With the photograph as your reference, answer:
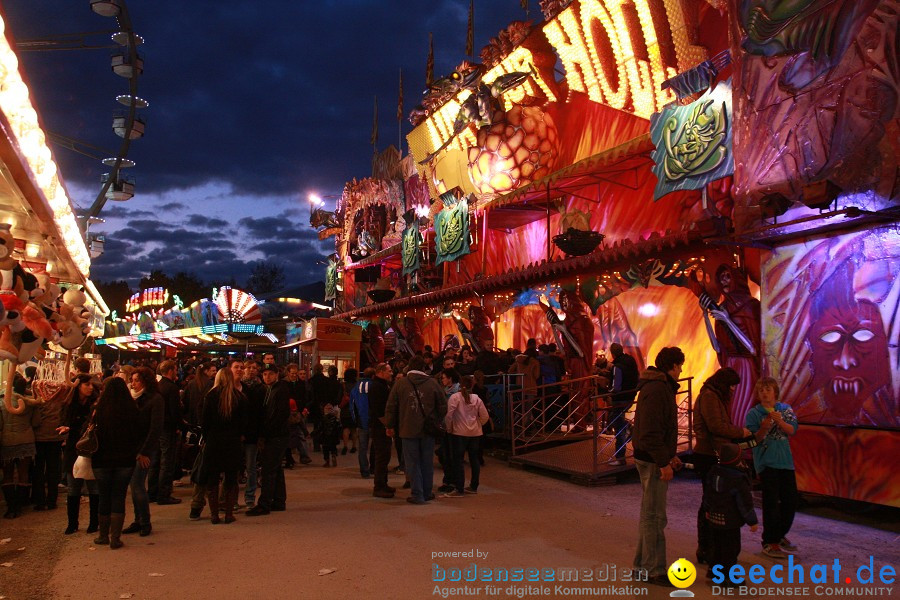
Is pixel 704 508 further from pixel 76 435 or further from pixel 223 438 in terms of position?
pixel 76 435

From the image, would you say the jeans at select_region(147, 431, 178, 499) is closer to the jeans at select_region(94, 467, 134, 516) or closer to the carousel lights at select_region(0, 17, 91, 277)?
the jeans at select_region(94, 467, 134, 516)

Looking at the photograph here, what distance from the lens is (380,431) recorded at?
9.73 meters

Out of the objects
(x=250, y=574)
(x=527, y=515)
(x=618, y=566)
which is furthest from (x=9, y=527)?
(x=618, y=566)

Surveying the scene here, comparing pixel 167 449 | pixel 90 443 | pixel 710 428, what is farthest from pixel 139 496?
pixel 710 428

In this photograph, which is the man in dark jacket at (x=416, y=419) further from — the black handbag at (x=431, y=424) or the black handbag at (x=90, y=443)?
the black handbag at (x=90, y=443)

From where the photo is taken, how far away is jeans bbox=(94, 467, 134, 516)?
22.7ft

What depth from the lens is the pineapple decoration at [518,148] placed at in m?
16.5

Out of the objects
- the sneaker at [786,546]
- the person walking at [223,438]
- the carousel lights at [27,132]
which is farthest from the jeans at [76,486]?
the sneaker at [786,546]

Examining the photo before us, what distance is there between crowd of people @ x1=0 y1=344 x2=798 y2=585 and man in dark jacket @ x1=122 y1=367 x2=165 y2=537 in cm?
1

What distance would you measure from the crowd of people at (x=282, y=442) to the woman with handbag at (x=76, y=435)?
0.5 inches

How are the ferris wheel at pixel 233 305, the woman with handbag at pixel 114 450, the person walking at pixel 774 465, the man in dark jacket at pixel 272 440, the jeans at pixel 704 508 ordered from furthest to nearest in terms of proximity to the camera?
the ferris wheel at pixel 233 305, the man in dark jacket at pixel 272 440, the woman with handbag at pixel 114 450, the person walking at pixel 774 465, the jeans at pixel 704 508

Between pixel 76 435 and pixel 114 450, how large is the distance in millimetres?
1281

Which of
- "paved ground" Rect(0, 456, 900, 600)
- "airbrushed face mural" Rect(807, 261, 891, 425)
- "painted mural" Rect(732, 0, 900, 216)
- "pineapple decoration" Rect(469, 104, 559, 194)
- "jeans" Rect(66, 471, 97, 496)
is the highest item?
"pineapple decoration" Rect(469, 104, 559, 194)

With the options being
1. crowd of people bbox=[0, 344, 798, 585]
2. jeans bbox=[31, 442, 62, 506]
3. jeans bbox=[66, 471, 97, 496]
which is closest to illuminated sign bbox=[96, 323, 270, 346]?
crowd of people bbox=[0, 344, 798, 585]
